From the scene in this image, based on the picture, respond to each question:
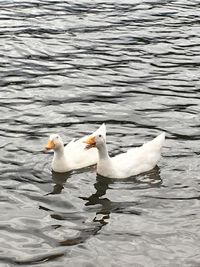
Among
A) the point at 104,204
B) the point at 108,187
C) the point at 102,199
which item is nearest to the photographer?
the point at 104,204

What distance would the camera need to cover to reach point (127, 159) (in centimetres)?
1257

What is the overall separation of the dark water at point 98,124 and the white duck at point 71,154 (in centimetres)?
20

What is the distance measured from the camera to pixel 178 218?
418 inches

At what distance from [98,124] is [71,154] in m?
1.93

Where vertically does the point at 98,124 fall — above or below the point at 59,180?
above

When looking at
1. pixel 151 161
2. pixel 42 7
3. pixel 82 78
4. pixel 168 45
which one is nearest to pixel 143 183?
pixel 151 161

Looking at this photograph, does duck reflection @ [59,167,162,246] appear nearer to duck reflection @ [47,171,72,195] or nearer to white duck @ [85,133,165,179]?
white duck @ [85,133,165,179]

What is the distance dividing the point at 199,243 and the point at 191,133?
454cm

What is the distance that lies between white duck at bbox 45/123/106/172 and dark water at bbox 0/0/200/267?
0.65ft

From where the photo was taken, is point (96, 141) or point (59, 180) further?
point (96, 141)

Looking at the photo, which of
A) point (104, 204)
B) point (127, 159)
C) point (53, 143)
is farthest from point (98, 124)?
point (104, 204)

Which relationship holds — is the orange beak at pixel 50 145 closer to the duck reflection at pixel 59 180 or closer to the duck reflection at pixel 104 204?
the duck reflection at pixel 59 180

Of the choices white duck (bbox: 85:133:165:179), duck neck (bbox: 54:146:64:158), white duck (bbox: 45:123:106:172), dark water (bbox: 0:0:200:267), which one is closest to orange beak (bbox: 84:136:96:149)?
white duck (bbox: 85:133:165:179)

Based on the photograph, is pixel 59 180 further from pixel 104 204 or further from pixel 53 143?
pixel 104 204
